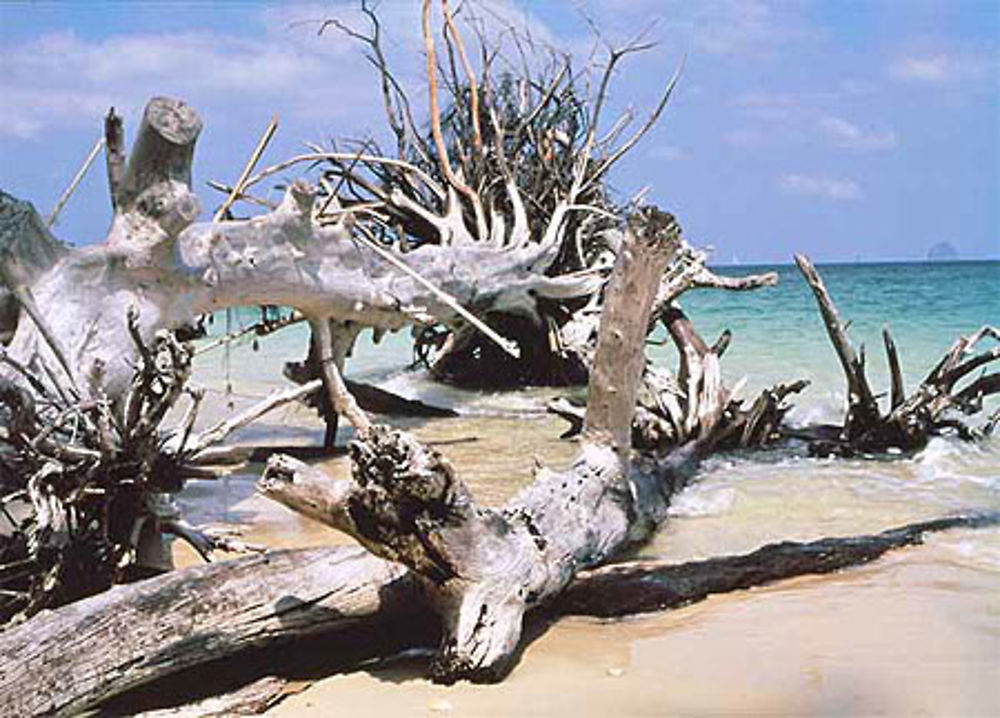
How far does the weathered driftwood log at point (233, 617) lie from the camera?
259cm

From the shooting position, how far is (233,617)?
2.89 meters

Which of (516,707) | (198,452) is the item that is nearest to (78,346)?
(198,452)

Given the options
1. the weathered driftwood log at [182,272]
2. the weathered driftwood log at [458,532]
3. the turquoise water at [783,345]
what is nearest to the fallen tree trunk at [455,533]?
the weathered driftwood log at [458,532]

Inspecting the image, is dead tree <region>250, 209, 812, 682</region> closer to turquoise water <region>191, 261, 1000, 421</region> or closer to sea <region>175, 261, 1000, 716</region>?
sea <region>175, 261, 1000, 716</region>

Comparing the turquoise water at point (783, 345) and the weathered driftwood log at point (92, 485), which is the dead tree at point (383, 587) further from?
the turquoise water at point (783, 345)

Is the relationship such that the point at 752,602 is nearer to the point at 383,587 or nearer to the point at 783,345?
the point at 383,587

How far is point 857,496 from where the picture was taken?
576cm

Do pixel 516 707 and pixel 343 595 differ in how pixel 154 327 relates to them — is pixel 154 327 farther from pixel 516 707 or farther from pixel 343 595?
pixel 516 707

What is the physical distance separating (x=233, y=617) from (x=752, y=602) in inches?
71.0

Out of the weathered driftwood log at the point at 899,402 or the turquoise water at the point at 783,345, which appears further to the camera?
the turquoise water at the point at 783,345

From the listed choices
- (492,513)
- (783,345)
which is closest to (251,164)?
(492,513)

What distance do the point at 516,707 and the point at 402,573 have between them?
57cm

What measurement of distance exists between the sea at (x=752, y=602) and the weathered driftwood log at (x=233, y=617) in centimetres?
11

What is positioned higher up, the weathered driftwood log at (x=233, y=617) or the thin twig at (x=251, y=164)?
the thin twig at (x=251, y=164)
